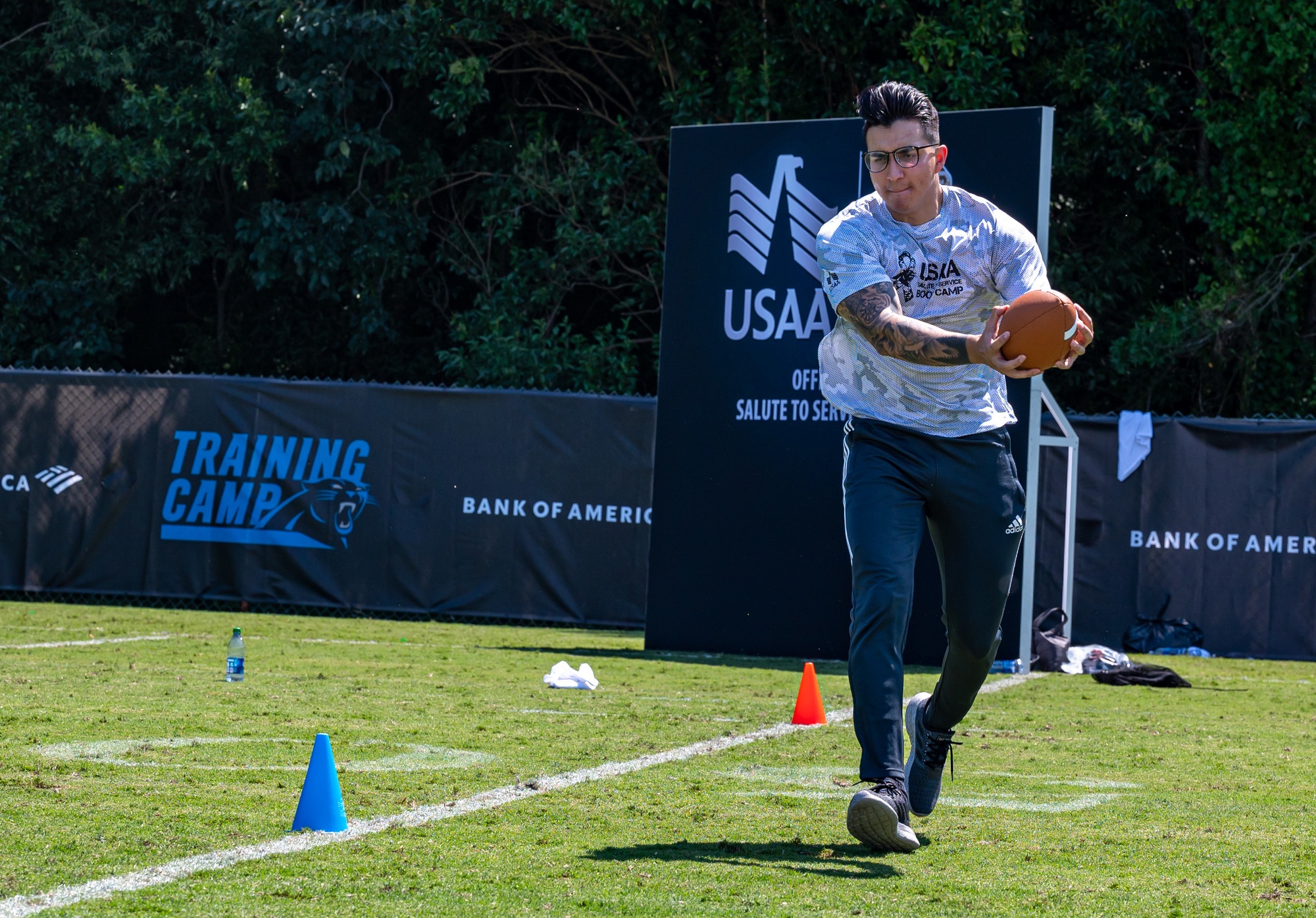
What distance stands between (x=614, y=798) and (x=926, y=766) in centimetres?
100

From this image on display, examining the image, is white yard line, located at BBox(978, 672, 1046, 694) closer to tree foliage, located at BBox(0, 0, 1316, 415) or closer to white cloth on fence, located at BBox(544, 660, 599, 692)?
white cloth on fence, located at BBox(544, 660, 599, 692)

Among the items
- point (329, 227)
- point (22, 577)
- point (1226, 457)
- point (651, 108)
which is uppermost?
point (651, 108)

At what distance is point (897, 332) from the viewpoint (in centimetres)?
445

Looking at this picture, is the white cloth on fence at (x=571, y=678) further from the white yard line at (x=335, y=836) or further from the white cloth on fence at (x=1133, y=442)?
the white cloth on fence at (x=1133, y=442)

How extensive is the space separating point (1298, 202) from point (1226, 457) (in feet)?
14.2

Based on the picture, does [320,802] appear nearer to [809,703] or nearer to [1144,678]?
[809,703]

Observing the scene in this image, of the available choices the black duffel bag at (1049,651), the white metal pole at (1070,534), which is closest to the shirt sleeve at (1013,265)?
the black duffel bag at (1049,651)

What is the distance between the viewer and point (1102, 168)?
742 inches

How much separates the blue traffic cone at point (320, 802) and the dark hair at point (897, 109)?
2.26 m

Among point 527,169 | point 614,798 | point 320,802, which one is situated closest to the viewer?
point 320,802

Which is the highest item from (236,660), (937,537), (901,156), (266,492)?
(901,156)

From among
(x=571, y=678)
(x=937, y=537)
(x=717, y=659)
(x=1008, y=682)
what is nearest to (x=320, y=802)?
(x=937, y=537)

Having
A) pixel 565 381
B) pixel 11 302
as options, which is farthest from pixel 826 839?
pixel 11 302

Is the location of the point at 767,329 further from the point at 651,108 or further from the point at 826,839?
the point at 651,108
